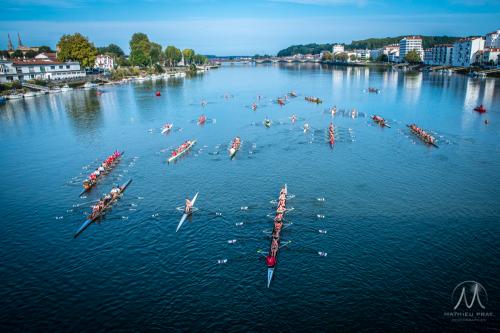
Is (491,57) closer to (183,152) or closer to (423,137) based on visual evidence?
(423,137)

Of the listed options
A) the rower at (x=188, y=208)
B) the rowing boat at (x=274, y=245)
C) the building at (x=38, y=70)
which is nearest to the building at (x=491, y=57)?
the building at (x=38, y=70)

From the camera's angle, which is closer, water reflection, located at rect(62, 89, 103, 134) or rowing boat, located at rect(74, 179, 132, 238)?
rowing boat, located at rect(74, 179, 132, 238)

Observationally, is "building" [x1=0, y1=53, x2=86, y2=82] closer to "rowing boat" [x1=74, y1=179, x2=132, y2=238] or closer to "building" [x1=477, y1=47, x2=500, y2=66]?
"rowing boat" [x1=74, y1=179, x2=132, y2=238]

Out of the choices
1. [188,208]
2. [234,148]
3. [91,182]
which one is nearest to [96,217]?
[188,208]

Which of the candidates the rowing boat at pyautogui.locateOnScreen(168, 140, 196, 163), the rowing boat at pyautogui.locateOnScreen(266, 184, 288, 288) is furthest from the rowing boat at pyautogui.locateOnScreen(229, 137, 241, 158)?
the rowing boat at pyautogui.locateOnScreen(266, 184, 288, 288)

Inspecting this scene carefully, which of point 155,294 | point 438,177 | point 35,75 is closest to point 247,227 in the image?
point 155,294

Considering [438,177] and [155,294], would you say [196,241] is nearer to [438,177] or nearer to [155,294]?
[155,294]

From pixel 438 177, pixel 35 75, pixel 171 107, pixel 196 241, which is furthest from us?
pixel 35 75
